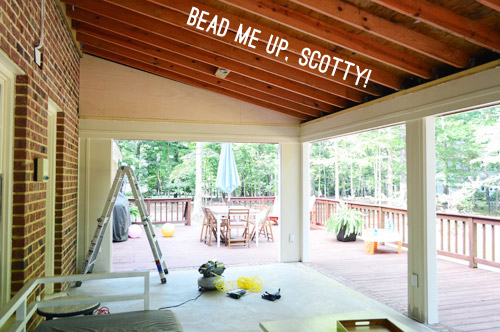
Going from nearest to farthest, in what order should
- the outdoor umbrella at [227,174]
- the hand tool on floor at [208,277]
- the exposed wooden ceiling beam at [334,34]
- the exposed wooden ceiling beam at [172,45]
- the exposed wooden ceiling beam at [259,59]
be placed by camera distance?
the exposed wooden ceiling beam at [334,34] → the exposed wooden ceiling beam at [259,59] → the exposed wooden ceiling beam at [172,45] → the hand tool on floor at [208,277] → the outdoor umbrella at [227,174]

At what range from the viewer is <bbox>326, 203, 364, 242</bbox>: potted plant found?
25.6 feet

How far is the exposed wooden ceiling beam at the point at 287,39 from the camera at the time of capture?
10.9 feet

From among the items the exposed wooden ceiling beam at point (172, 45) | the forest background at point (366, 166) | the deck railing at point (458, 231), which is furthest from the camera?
the forest background at point (366, 166)

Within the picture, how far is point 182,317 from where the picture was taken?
12.0ft

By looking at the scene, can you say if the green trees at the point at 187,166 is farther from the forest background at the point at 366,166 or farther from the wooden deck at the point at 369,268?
the wooden deck at the point at 369,268

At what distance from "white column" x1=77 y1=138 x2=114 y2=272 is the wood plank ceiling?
134 centimetres

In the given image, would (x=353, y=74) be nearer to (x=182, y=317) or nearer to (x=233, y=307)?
(x=233, y=307)

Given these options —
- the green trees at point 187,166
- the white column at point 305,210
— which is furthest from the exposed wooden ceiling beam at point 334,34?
the green trees at point 187,166

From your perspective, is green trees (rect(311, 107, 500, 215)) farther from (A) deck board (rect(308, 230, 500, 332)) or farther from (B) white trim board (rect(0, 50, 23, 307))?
(B) white trim board (rect(0, 50, 23, 307))

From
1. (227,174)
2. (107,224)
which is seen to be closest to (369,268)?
(107,224)

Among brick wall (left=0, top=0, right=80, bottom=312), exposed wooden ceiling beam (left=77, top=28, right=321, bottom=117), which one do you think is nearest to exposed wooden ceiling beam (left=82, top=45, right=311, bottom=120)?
exposed wooden ceiling beam (left=77, top=28, right=321, bottom=117)

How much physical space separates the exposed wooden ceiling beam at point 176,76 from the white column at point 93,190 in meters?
1.20

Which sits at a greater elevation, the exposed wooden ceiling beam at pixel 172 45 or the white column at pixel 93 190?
the exposed wooden ceiling beam at pixel 172 45

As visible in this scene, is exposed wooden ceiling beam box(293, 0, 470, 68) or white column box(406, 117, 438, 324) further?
white column box(406, 117, 438, 324)
